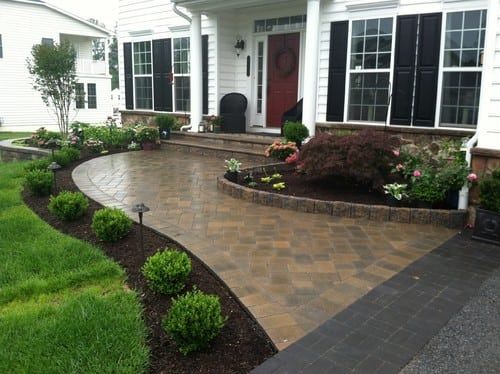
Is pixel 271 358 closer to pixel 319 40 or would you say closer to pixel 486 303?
Answer: pixel 486 303

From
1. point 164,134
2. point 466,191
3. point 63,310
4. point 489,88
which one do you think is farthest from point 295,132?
point 63,310

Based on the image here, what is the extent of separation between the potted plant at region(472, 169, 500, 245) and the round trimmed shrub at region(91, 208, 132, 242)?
3.54 metres

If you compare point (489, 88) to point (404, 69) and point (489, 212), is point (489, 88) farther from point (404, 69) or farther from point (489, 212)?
point (404, 69)

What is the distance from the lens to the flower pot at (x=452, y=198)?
531cm

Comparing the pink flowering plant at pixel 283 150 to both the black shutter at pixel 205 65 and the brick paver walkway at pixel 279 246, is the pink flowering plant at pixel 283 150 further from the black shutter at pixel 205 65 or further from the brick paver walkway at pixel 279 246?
the black shutter at pixel 205 65

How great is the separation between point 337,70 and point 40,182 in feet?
18.6

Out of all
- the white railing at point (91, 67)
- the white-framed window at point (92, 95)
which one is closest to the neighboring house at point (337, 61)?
the white railing at point (91, 67)

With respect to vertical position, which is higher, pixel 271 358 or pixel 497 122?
pixel 497 122

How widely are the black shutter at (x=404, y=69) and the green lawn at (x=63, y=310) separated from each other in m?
6.04

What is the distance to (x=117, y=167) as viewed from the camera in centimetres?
850

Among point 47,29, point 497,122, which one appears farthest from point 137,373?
point 47,29

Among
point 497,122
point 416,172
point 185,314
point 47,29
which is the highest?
point 47,29

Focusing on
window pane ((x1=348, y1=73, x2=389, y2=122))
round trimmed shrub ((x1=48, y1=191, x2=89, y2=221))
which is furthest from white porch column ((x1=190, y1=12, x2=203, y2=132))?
round trimmed shrub ((x1=48, y1=191, x2=89, y2=221))

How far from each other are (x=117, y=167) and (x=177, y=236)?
174 inches
